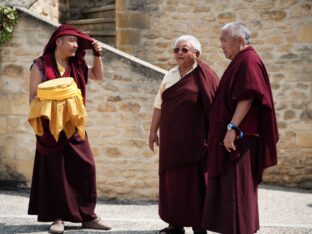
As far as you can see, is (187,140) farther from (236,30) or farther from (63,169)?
(63,169)

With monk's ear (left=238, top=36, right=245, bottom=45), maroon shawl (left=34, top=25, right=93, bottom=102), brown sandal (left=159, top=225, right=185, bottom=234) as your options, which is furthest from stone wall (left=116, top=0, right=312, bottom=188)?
monk's ear (left=238, top=36, right=245, bottom=45)

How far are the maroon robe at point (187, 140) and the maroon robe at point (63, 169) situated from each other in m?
0.74

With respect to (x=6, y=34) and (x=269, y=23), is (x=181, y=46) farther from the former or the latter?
(x=269, y=23)

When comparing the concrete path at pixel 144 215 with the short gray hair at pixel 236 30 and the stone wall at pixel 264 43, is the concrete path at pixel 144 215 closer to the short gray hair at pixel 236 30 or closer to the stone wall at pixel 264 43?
the stone wall at pixel 264 43

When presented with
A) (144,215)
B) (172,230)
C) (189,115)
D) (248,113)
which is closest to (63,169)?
(172,230)

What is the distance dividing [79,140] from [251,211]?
1.58 meters

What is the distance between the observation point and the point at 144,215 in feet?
18.0

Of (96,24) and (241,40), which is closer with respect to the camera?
(241,40)

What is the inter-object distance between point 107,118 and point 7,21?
63.4 inches

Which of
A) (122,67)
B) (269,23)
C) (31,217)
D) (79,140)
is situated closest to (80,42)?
(79,140)

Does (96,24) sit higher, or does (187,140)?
(96,24)

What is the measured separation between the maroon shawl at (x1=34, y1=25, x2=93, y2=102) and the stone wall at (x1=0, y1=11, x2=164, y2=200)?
1361 mm

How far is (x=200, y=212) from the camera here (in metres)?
4.20

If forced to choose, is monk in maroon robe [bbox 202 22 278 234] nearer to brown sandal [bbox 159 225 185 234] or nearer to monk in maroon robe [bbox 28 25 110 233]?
brown sandal [bbox 159 225 185 234]
